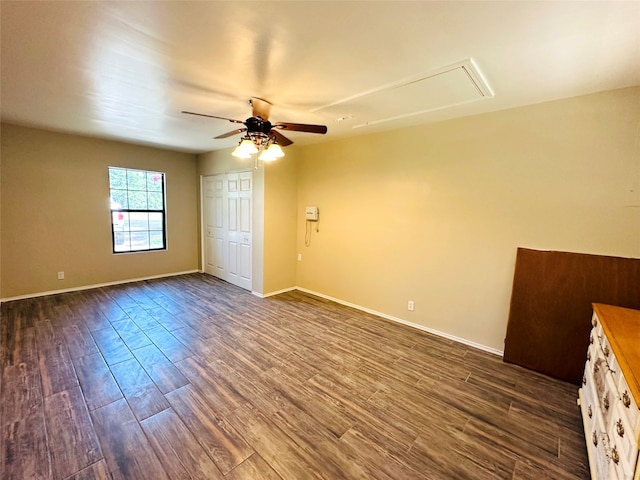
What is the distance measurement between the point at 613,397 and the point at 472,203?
1.98m

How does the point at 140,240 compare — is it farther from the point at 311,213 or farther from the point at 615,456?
the point at 615,456

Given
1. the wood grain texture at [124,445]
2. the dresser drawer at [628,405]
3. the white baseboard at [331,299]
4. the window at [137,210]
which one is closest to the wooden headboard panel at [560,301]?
the white baseboard at [331,299]

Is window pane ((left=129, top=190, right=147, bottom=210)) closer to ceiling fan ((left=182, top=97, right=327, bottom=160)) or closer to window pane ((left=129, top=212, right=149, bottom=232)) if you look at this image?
window pane ((left=129, top=212, right=149, bottom=232))

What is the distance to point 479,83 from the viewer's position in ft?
7.16

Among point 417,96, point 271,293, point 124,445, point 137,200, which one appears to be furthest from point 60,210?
point 417,96

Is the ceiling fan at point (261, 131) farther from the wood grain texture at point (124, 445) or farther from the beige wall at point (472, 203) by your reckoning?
the wood grain texture at point (124, 445)

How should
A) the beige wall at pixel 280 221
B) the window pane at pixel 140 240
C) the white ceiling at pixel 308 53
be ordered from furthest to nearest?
1. the window pane at pixel 140 240
2. the beige wall at pixel 280 221
3. the white ceiling at pixel 308 53

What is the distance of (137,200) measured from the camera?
5.09 metres

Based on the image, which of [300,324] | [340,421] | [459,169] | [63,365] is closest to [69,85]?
[63,365]

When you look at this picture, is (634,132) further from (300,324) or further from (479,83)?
(300,324)

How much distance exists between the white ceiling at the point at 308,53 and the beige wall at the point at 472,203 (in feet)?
1.06

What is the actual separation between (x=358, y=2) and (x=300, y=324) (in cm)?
315

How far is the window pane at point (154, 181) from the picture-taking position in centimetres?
522

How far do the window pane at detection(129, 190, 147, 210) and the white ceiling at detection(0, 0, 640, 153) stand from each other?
2144mm
